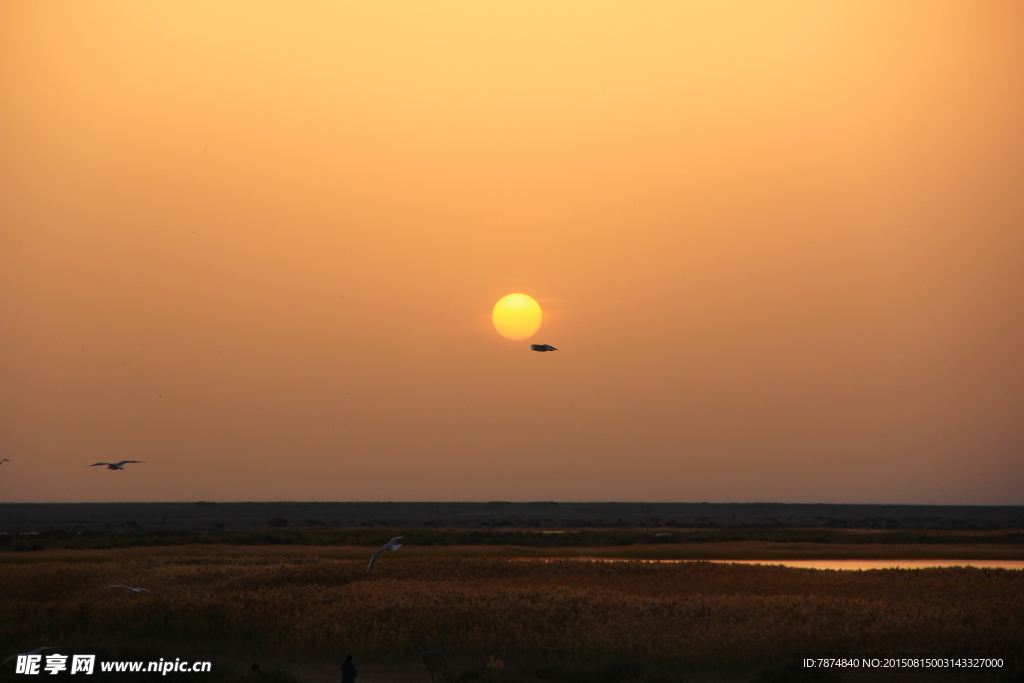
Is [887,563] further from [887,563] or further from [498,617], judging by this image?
[498,617]

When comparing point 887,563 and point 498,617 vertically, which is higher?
point 887,563

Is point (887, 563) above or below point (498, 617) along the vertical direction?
above

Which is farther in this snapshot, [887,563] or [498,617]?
[887,563]

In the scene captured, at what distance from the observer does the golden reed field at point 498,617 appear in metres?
23.3

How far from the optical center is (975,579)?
36.1 m

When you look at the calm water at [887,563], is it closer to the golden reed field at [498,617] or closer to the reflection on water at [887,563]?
the reflection on water at [887,563]

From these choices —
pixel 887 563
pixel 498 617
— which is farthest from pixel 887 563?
pixel 498 617

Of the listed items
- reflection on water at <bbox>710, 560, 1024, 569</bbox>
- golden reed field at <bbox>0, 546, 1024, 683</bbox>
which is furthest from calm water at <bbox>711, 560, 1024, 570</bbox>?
golden reed field at <bbox>0, 546, 1024, 683</bbox>

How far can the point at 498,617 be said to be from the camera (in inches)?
1032

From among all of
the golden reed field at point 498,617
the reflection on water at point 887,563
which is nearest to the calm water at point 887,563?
the reflection on water at point 887,563

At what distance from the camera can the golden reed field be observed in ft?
76.5

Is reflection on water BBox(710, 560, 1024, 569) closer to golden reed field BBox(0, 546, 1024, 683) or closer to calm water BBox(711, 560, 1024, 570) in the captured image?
calm water BBox(711, 560, 1024, 570)

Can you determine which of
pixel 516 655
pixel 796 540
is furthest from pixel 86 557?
pixel 796 540

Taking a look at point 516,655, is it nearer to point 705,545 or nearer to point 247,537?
point 705,545
